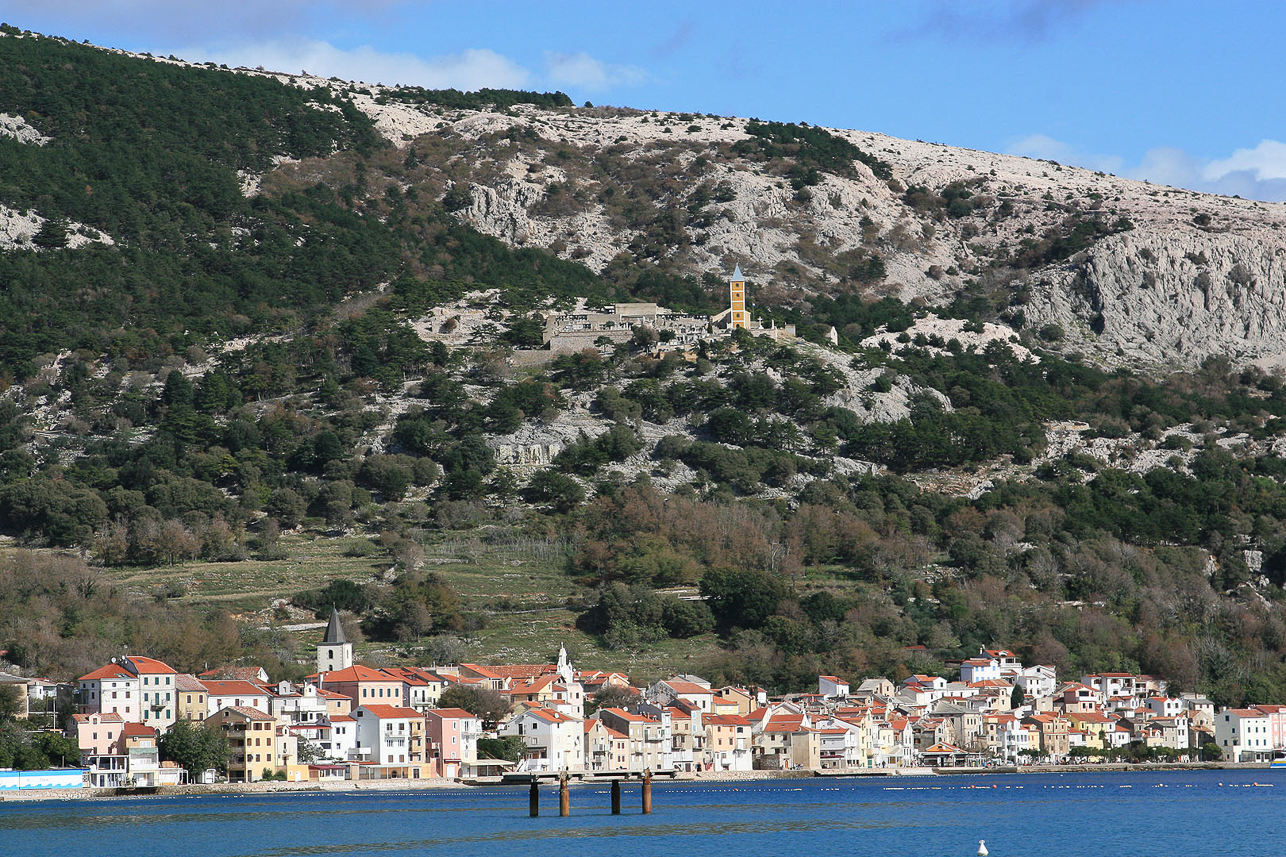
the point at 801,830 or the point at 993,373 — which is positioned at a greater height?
the point at 993,373

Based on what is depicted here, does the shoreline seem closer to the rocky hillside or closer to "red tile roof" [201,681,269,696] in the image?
"red tile roof" [201,681,269,696]

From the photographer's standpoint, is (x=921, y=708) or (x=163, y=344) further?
(x=163, y=344)

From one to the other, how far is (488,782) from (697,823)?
71.0 ft

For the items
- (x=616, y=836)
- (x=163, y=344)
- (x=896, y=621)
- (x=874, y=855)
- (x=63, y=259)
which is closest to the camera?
(x=874, y=855)

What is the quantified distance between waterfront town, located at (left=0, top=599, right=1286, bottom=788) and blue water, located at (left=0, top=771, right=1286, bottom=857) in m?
3.30

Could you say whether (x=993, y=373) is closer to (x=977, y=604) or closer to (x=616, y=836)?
(x=977, y=604)

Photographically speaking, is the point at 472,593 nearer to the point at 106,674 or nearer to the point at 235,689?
the point at 235,689

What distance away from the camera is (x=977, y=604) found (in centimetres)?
10681

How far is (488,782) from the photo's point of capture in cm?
8206

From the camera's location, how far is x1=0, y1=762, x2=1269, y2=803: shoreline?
70750 mm

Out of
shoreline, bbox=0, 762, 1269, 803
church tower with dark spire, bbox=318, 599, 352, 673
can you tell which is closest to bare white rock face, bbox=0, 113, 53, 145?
church tower with dark spire, bbox=318, 599, 352, 673

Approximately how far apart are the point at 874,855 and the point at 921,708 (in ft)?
145

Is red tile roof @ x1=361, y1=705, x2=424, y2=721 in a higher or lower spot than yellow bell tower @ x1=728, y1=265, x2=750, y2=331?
lower

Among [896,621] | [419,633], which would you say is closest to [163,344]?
[419,633]
